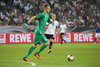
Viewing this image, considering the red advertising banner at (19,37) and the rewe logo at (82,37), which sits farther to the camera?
the rewe logo at (82,37)

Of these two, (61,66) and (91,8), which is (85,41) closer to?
(91,8)

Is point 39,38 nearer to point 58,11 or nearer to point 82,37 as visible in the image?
point 82,37

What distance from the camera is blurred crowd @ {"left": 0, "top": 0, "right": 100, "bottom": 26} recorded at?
27.6m

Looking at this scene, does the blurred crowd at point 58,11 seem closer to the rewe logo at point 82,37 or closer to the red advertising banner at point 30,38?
the red advertising banner at point 30,38

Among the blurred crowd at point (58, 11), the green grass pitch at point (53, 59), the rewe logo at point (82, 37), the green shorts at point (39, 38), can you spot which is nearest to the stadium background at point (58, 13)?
the blurred crowd at point (58, 11)

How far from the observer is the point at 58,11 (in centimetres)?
3139

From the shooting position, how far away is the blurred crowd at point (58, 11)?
90.5 feet

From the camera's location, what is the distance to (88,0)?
1355 inches

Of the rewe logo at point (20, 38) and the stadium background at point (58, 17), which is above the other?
the stadium background at point (58, 17)

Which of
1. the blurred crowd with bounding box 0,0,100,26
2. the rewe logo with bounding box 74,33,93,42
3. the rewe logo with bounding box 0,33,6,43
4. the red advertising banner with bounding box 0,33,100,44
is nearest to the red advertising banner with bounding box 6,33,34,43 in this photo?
the red advertising banner with bounding box 0,33,100,44

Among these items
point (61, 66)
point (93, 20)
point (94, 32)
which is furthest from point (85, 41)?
point (61, 66)

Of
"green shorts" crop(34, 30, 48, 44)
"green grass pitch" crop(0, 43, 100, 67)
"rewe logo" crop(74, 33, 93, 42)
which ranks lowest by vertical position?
"green grass pitch" crop(0, 43, 100, 67)

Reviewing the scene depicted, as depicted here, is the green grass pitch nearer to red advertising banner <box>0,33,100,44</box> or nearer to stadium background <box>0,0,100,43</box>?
red advertising banner <box>0,33,100,44</box>

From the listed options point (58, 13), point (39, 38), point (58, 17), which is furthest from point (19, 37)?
point (39, 38)
